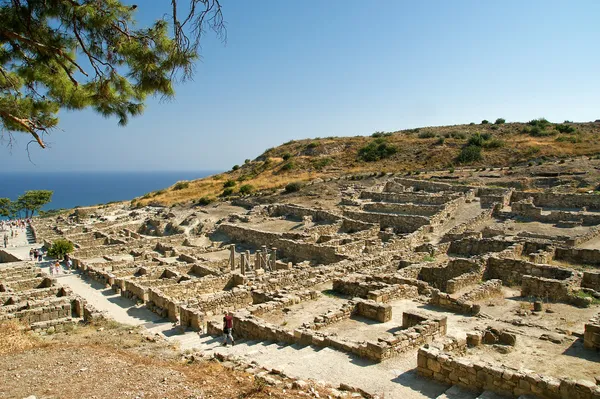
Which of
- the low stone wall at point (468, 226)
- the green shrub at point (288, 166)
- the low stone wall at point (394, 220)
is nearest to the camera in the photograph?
the low stone wall at point (468, 226)

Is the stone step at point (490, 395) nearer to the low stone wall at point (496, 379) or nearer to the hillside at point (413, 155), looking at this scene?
the low stone wall at point (496, 379)

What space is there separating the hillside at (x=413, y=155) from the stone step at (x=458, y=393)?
38823 mm

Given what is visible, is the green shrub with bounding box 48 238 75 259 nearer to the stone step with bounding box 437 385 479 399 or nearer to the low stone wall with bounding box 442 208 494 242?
the low stone wall with bounding box 442 208 494 242

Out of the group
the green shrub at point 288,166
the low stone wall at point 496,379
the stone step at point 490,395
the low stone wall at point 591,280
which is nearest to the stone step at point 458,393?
the low stone wall at point 496,379

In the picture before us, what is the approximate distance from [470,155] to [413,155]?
27.5 feet

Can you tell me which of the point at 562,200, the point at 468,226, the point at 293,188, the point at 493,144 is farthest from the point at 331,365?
the point at 493,144

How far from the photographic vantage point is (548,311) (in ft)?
42.3

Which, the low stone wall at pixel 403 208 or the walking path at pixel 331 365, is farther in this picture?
the low stone wall at pixel 403 208

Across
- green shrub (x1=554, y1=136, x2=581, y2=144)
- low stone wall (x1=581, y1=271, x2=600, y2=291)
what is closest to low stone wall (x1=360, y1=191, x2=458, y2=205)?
low stone wall (x1=581, y1=271, x2=600, y2=291)

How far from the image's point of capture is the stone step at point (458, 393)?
26.0 feet

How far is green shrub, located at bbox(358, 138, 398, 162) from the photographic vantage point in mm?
62431

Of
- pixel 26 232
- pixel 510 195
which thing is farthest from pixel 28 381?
pixel 26 232

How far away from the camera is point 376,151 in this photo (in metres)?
63.8

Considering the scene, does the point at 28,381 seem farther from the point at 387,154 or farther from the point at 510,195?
the point at 387,154
